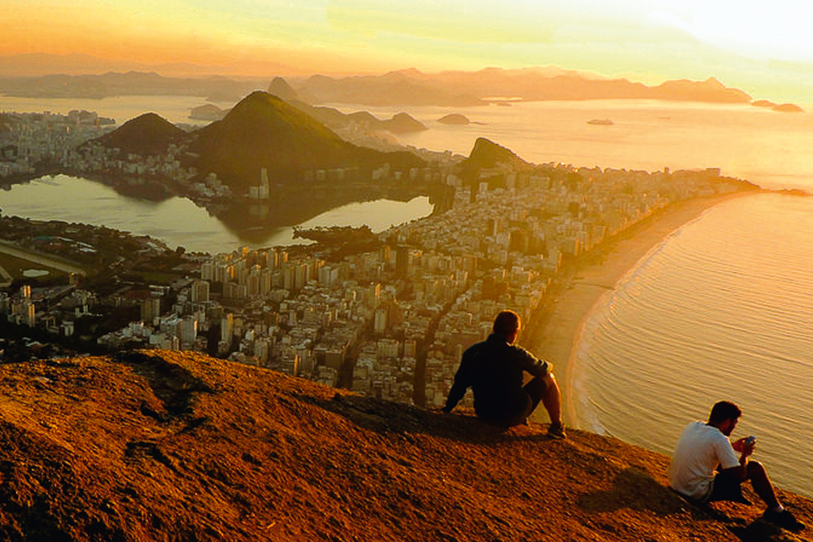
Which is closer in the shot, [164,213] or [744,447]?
[744,447]

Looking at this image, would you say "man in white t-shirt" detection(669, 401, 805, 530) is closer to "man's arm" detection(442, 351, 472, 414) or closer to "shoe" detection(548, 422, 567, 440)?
"shoe" detection(548, 422, 567, 440)

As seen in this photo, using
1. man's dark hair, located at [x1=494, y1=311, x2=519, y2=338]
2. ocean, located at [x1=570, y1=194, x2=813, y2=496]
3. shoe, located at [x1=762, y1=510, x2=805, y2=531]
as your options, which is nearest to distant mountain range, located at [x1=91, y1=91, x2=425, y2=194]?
ocean, located at [x1=570, y1=194, x2=813, y2=496]

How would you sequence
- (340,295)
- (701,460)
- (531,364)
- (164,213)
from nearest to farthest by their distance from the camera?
(701,460) → (531,364) → (340,295) → (164,213)

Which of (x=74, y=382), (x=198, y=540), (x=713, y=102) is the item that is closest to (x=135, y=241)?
(x=74, y=382)

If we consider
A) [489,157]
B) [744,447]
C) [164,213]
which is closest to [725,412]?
[744,447]

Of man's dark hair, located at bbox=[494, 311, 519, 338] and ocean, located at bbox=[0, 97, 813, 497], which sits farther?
ocean, located at bbox=[0, 97, 813, 497]

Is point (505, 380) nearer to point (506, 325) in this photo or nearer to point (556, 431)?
point (506, 325)

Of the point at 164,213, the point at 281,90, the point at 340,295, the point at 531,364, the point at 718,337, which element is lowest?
the point at 164,213
